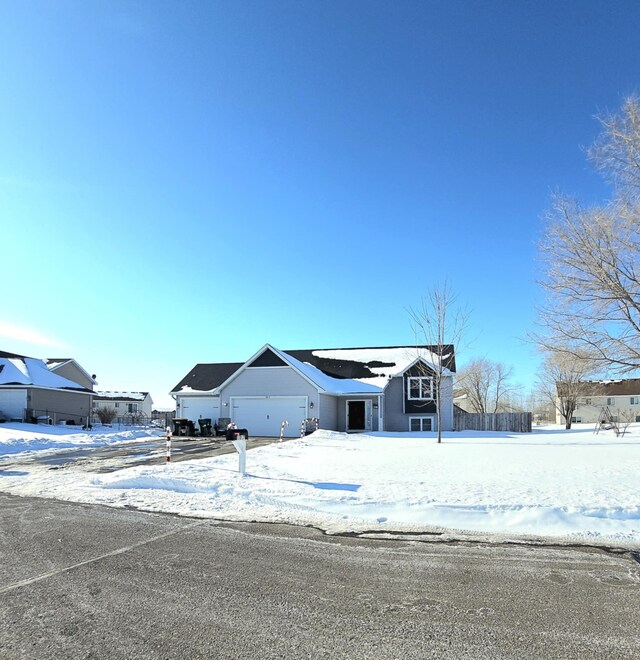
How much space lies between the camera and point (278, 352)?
2888 cm

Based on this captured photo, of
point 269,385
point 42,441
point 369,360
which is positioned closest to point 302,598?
point 42,441

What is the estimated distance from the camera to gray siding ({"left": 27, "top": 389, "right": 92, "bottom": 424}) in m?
32.0

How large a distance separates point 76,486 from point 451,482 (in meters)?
7.34

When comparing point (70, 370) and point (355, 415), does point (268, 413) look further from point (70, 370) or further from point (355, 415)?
point (70, 370)

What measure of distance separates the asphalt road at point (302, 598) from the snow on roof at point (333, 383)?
72.2ft

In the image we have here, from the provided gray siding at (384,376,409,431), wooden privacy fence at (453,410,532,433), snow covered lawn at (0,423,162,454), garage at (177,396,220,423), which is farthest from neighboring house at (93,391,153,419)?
wooden privacy fence at (453,410,532,433)

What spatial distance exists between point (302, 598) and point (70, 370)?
46.4 m

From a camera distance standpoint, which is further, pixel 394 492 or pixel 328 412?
pixel 328 412

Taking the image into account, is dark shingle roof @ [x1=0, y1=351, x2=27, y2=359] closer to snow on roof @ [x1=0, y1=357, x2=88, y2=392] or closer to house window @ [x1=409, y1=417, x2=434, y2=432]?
snow on roof @ [x1=0, y1=357, x2=88, y2=392]

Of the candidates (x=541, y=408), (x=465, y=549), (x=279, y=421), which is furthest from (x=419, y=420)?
(x=541, y=408)

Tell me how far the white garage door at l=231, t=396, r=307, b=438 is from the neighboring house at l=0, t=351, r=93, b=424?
1300 centimetres

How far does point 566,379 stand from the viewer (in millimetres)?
40188

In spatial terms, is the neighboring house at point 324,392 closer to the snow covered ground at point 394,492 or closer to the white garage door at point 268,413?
the white garage door at point 268,413

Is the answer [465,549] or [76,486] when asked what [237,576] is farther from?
[76,486]
